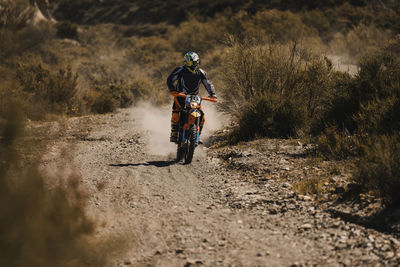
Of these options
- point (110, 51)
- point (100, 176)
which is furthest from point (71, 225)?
point (110, 51)

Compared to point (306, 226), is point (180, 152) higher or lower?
lower

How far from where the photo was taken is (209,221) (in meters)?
5.38

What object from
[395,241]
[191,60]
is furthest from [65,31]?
[395,241]

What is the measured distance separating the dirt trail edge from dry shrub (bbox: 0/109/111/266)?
17.4 inches

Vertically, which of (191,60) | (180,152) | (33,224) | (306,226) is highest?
(191,60)

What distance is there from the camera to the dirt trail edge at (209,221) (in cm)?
435

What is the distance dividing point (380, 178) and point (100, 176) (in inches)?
182

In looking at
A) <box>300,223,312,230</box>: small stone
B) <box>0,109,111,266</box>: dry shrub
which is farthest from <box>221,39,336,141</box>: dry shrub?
<box>0,109,111,266</box>: dry shrub

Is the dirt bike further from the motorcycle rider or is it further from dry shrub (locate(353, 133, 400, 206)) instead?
dry shrub (locate(353, 133, 400, 206))

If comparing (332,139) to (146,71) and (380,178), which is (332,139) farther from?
(146,71)

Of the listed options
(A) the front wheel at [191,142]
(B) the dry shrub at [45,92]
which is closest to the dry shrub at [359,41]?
(B) the dry shrub at [45,92]

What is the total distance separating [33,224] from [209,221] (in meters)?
2.60

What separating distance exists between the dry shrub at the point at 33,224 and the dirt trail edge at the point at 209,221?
1.45 ft

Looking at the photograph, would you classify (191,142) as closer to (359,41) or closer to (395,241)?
(395,241)
